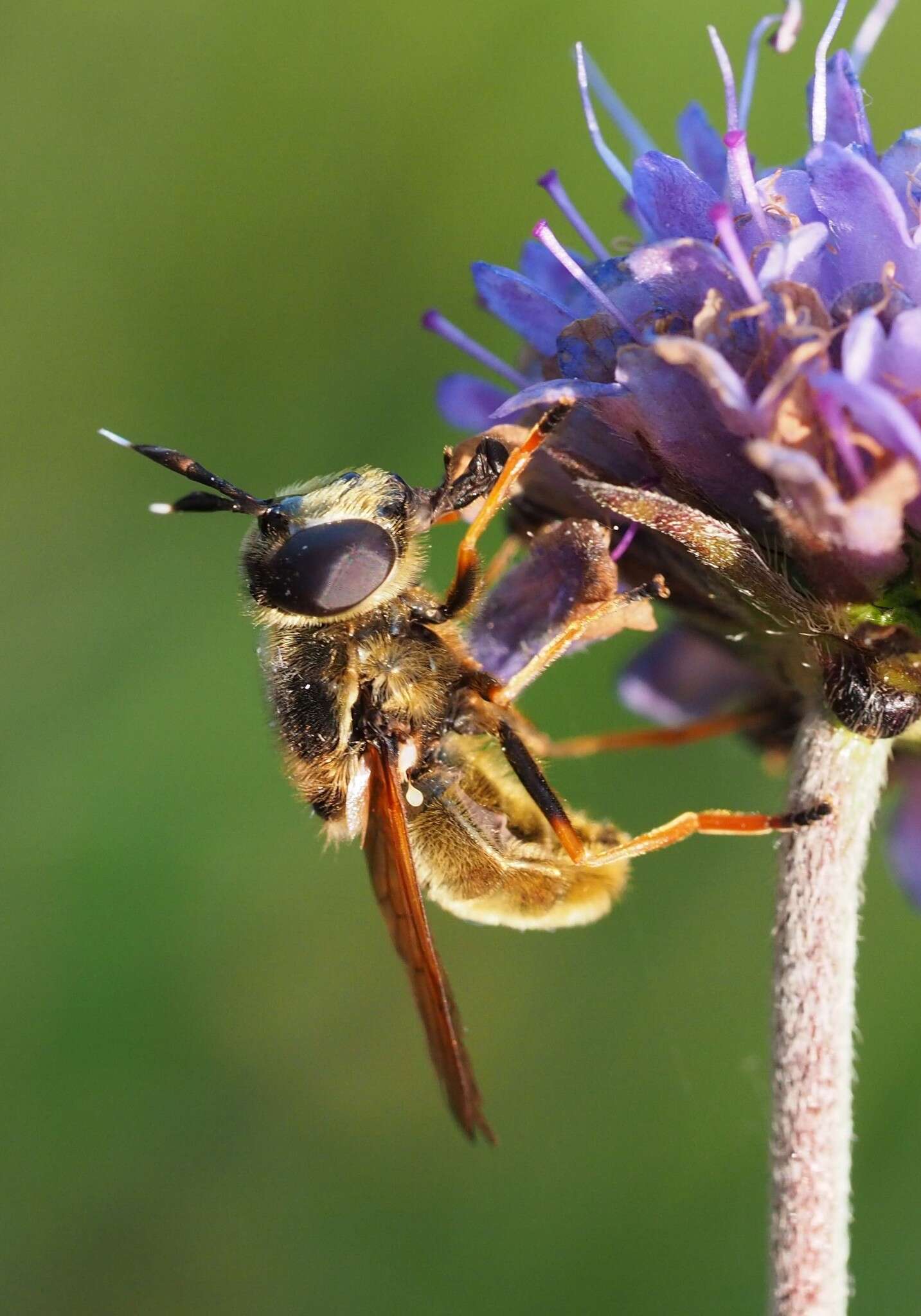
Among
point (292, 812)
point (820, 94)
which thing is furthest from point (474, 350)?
point (292, 812)

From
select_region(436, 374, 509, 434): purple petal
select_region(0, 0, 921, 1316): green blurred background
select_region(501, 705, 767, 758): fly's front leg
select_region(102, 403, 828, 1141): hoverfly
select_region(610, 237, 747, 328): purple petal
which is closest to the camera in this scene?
select_region(610, 237, 747, 328): purple petal

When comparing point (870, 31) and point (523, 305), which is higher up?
point (870, 31)

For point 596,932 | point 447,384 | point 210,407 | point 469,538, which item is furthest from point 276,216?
point 469,538

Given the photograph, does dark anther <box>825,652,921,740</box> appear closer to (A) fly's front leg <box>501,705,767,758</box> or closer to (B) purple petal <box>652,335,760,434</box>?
(B) purple petal <box>652,335,760,434</box>

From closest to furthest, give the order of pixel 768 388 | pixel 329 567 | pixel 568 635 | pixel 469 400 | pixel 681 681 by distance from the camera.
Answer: pixel 768 388 < pixel 329 567 < pixel 568 635 < pixel 469 400 < pixel 681 681

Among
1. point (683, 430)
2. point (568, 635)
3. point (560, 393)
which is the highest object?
point (560, 393)

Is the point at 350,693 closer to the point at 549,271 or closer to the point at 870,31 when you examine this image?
the point at 549,271

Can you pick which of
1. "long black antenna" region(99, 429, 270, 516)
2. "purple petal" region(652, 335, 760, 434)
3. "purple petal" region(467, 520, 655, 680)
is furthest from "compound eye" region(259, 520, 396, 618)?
"purple petal" region(652, 335, 760, 434)
